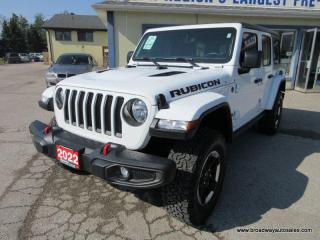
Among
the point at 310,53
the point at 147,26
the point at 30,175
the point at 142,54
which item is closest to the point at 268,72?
the point at 142,54

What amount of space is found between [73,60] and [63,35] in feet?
86.3

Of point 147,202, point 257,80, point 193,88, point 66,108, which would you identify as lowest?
point 147,202

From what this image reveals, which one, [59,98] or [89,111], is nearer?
[89,111]

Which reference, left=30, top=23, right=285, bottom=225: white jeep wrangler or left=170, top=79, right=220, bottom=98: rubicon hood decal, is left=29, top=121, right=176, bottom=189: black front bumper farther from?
left=170, top=79, right=220, bottom=98: rubicon hood decal

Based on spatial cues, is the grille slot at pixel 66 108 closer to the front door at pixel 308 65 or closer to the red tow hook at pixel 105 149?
the red tow hook at pixel 105 149

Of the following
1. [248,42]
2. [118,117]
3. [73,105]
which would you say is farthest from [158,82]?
[248,42]

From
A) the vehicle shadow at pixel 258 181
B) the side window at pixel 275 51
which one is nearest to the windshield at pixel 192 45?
the vehicle shadow at pixel 258 181

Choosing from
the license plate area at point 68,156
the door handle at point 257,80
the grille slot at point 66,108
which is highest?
the door handle at point 257,80

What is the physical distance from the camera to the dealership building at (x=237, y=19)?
30.8ft

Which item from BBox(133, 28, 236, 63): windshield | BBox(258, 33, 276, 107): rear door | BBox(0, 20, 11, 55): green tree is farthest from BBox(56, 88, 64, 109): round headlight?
BBox(0, 20, 11, 55): green tree

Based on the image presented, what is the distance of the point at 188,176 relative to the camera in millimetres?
2301

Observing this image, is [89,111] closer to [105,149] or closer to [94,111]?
[94,111]

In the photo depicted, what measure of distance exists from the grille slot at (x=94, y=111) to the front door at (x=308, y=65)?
9897mm

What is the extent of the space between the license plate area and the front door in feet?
33.2
